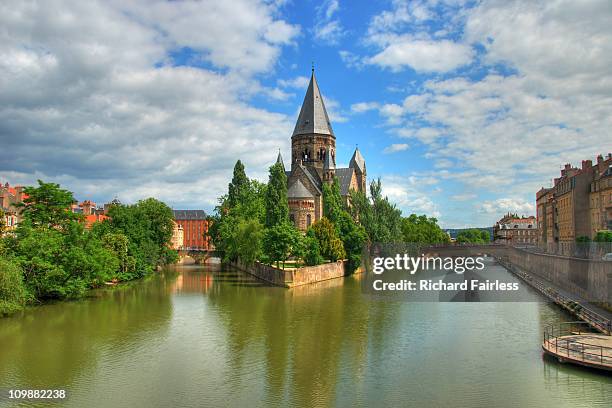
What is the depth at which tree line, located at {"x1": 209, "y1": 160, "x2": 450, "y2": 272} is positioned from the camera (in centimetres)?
5550

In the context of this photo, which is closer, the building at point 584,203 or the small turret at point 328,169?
the building at point 584,203

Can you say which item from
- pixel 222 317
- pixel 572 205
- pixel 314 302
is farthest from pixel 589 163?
→ pixel 222 317

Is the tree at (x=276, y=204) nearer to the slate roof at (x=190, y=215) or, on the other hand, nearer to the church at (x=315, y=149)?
the church at (x=315, y=149)

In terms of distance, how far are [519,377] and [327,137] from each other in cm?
7209

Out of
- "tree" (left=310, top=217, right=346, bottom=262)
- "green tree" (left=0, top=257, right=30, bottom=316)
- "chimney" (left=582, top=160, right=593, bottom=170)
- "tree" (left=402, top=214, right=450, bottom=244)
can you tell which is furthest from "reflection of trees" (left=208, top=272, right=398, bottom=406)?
"tree" (left=402, top=214, right=450, bottom=244)

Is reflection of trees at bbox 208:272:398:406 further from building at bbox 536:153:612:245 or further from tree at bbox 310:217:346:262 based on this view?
building at bbox 536:153:612:245

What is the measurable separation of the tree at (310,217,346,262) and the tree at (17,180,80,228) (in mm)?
25558

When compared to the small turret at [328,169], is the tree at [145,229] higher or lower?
lower

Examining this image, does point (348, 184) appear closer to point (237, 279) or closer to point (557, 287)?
point (237, 279)

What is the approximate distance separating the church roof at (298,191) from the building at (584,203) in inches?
1284

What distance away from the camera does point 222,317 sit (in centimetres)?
3391

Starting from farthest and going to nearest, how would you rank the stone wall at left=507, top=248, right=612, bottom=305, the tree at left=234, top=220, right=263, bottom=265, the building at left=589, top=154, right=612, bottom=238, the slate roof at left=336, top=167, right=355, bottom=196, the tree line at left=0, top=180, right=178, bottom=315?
1. the slate roof at left=336, top=167, right=355, bottom=196
2. the tree at left=234, top=220, right=263, bottom=265
3. the building at left=589, top=154, right=612, bottom=238
4. the tree line at left=0, top=180, right=178, bottom=315
5. the stone wall at left=507, top=248, right=612, bottom=305

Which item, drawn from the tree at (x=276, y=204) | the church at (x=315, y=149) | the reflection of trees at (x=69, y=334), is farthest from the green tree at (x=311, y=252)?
the church at (x=315, y=149)

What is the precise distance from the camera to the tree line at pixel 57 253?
34156mm
